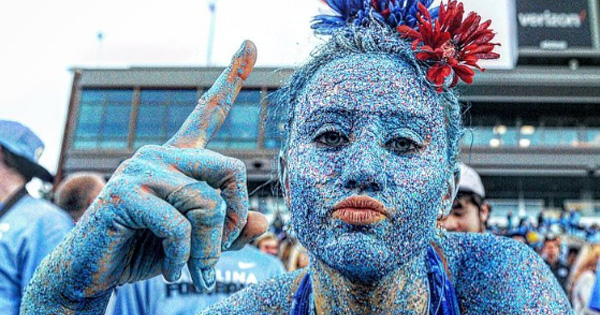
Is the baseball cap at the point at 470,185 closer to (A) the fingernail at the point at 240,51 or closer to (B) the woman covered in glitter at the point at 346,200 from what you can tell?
(B) the woman covered in glitter at the point at 346,200

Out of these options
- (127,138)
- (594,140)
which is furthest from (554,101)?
(127,138)

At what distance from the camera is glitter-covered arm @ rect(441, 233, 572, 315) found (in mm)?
1473

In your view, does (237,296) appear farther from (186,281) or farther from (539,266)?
(186,281)

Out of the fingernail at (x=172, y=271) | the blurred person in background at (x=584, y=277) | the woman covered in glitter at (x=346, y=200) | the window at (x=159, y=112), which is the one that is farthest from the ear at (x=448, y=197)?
the window at (x=159, y=112)

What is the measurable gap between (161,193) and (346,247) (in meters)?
0.43

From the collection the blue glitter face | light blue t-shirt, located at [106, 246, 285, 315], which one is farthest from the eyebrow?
light blue t-shirt, located at [106, 246, 285, 315]

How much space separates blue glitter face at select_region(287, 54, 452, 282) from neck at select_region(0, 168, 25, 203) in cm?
228

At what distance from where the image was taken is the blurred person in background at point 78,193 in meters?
3.77

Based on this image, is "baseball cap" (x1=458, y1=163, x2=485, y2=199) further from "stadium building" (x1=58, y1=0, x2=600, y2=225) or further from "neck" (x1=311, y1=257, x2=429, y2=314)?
"stadium building" (x1=58, y1=0, x2=600, y2=225)

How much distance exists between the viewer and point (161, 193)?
1235 millimetres

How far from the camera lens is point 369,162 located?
1.37 metres

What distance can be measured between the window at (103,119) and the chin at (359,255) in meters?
27.3

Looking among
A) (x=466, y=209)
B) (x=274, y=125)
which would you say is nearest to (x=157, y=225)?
(x=274, y=125)

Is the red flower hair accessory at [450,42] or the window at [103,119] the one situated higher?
the red flower hair accessory at [450,42]
